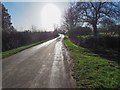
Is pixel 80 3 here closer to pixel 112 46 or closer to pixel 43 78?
pixel 112 46

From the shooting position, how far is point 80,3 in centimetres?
4006

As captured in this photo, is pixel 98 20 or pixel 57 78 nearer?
pixel 57 78

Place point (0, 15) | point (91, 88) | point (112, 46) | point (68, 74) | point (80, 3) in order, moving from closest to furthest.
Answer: point (91, 88) < point (68, 74) < point (112, 46) < point (80, 3) < point (0, 15)

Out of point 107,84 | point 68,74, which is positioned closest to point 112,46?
point 68,74

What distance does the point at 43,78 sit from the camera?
404 inches

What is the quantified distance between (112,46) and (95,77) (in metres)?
21.3

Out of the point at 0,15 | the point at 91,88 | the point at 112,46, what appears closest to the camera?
the point at 91,88

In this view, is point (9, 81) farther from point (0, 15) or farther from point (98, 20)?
point (0, 15)

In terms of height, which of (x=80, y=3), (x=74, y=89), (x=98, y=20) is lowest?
(x=74, y=89)

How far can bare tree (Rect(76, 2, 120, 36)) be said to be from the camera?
3919cm

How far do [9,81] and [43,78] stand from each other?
1.64 meters

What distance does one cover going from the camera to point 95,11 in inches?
1655

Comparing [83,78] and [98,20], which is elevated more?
[98,20]

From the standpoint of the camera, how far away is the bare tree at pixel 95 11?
39.2 metres
